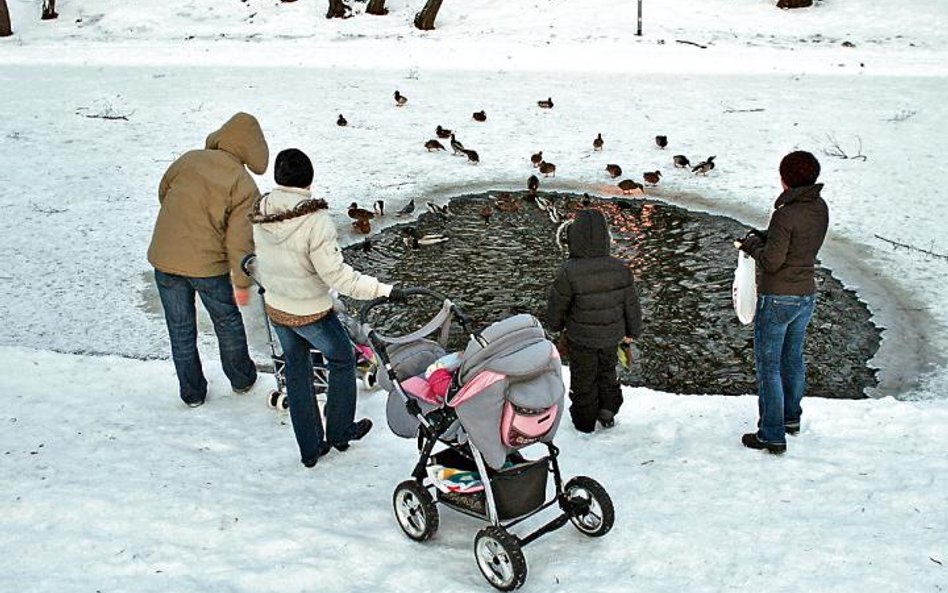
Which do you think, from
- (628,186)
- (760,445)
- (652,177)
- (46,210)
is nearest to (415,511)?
(760,445)

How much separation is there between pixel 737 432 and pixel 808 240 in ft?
4.97

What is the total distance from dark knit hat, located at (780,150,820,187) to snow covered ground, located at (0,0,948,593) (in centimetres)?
181

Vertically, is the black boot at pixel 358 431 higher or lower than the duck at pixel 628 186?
lower

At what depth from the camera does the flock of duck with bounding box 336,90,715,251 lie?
37.9ft

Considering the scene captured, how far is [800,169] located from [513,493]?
8.71 feet

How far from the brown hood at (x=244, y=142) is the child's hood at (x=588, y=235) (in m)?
2.16

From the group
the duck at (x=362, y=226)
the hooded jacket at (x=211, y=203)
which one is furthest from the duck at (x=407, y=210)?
the hooded jacket at (x=211, y=203)

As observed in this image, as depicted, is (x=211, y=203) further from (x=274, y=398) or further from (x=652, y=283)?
(x=652, y=283)

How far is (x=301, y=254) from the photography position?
16.7 ft

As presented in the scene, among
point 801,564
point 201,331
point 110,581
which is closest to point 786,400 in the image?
point 801,564

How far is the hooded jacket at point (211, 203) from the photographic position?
19.6 ft

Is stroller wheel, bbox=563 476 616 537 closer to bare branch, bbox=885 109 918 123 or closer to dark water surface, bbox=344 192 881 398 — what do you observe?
dark water surface, bbox=344 192 881 398

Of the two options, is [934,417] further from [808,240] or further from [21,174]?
[21,174]

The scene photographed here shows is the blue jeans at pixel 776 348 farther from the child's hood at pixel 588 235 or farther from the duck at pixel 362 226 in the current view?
the duck at pixel 362 226
